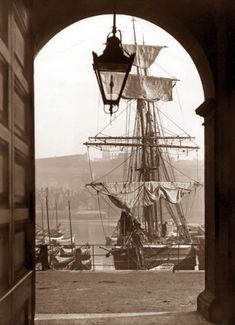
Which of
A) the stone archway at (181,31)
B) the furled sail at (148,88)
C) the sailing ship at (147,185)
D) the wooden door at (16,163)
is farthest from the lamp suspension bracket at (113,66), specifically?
the furled sail at (148,88)

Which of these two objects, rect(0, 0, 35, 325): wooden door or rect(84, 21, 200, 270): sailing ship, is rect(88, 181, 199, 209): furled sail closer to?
rect(84, 21, 200, 270): sailing ship

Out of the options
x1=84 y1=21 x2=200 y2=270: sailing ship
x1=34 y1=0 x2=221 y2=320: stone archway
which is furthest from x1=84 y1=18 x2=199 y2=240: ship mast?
x1=34 y1=0 x2=221 y2=320: stone archway

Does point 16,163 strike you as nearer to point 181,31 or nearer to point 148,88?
point 181,31

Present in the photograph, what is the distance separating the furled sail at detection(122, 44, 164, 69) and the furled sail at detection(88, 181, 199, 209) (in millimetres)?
14625

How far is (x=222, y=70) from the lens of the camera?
6.62 m

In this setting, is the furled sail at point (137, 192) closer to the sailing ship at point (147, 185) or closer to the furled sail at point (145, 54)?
the sailing ship at point (147, 185)

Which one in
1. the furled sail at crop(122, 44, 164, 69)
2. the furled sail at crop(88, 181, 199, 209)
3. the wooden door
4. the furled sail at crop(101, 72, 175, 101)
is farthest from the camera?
the furled sail at crop(122, 44, 164, 69)

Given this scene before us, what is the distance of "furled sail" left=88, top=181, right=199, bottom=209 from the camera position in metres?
Result: 37.3

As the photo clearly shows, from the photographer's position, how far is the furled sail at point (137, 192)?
122 feet

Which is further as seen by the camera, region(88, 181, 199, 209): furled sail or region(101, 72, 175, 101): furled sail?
region(101, 72, 175, 101): furled sail

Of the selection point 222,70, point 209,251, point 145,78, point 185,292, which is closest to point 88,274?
point 185,292

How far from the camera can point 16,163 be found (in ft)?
12.4

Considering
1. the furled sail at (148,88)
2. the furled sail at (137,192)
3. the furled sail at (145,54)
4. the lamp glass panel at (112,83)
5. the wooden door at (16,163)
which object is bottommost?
the furled sail at (137,192)

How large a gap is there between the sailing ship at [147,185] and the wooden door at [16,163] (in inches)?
1188
